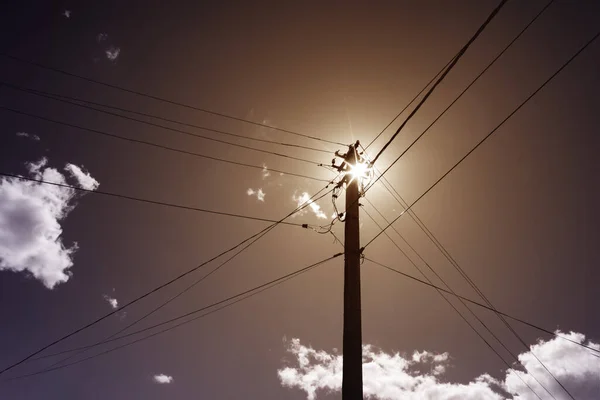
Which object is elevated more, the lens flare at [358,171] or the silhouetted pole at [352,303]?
the lens flare at [358,171]

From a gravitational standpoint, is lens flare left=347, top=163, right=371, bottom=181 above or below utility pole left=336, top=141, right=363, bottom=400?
above

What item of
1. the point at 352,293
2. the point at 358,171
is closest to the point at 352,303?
the point at 352,293

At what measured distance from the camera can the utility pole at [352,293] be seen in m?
6.12

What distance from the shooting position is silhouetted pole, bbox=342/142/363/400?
6.11 meters

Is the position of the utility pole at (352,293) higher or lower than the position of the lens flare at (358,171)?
lower

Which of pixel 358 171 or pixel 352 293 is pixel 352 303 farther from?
pixel 358 171

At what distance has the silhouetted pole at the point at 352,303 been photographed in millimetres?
6109

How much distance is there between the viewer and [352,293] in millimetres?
6996

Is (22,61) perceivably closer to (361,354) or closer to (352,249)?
(352,249)

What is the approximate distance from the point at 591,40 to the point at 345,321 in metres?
5.74

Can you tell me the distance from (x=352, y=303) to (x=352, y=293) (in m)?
0.21

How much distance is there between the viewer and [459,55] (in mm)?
4781

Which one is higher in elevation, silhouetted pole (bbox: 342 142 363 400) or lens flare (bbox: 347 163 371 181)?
lens flare (bbox: 347 163 371 181)

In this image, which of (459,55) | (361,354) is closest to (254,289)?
(361,354)
